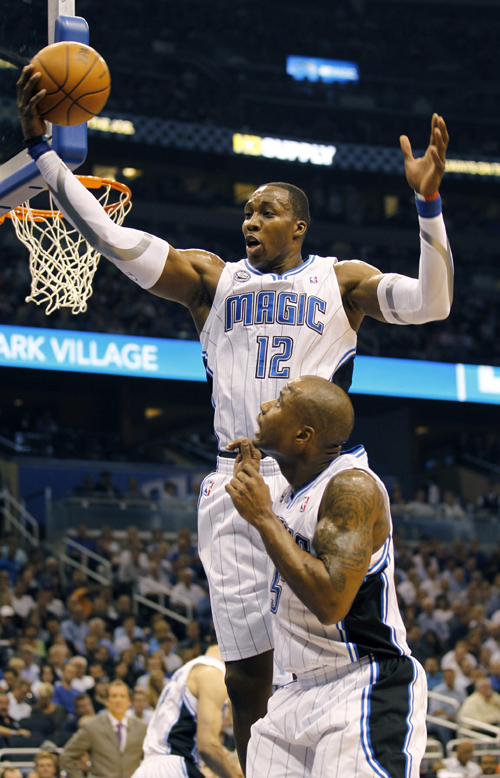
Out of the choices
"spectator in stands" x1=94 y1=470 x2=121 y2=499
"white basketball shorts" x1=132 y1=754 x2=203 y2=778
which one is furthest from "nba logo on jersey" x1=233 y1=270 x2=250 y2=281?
"spectator in stands" x1=94 y1=470 x2=121 y2=499

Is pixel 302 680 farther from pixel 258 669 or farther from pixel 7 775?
pixel 7 775

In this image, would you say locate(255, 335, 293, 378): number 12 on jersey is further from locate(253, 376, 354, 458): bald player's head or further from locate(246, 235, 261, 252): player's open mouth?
locate(253, 376, 354, 458): bald player's head

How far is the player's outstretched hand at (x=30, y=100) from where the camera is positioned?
3.74 meters

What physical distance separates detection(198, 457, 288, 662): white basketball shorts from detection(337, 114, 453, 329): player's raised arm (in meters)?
0.78

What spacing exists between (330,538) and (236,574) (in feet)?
2.79

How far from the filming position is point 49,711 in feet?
30.7

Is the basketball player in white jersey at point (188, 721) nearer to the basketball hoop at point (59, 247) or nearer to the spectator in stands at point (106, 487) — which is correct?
the basketball hoop at point (59, 247)

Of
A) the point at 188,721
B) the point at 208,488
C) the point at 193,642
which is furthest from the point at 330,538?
the point at 193,642

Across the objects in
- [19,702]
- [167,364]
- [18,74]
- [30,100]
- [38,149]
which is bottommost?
[19,702]

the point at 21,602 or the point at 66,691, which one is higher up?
the point at 21,602

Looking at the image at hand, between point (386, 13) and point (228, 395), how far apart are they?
31967 millimetres

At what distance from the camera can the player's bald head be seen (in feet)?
10.3

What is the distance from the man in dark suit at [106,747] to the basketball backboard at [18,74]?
4560mm

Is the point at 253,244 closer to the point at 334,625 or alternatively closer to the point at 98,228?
the point at 98,228
